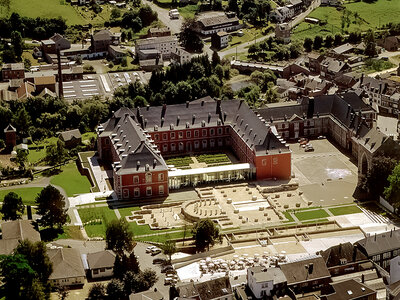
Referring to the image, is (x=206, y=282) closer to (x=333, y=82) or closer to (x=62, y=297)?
(x=62, y=297)

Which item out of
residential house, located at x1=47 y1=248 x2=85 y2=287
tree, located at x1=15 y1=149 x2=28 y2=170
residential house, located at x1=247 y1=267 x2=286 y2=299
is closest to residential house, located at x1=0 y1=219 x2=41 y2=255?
residential house, located at x1=47 y1=248 x2=85 y2=287

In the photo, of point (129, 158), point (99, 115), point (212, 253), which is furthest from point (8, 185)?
point (212, 253)

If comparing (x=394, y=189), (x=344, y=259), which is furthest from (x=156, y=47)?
(x=344, y=259)

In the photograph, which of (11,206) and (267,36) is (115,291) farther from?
(267,36)

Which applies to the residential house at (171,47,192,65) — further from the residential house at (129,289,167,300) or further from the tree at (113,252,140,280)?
the residential house at (129,289,167,300)

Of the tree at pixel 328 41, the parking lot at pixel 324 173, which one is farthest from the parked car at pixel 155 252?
the tree at pixel 328 41
